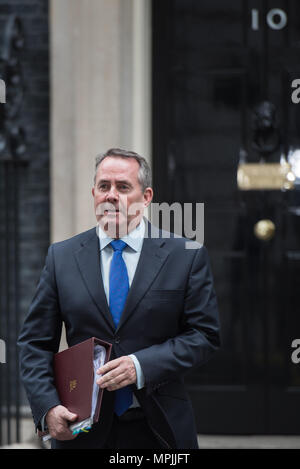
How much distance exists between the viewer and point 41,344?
2.72 metres

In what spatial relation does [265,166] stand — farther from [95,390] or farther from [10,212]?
[95,390]

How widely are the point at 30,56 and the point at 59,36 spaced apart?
1.05ft

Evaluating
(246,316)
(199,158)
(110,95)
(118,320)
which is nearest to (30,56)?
(110,95)

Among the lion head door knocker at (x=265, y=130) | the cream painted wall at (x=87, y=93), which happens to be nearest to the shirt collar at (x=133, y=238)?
the cream painted wall at (x=87, y=93)

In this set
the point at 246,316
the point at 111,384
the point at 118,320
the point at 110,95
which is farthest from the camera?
the point at 246,316

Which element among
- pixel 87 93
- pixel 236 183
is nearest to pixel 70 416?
pixel 87 93

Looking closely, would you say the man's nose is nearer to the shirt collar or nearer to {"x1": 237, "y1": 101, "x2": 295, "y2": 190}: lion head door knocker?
the shirt collar

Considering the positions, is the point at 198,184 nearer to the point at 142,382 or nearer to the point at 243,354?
the point at 243,354

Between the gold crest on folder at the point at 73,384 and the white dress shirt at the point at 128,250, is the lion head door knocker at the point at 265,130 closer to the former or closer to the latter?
the white dress shirt at the point at 128,250

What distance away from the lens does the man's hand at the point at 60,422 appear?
100 inches

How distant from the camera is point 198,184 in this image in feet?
17.6

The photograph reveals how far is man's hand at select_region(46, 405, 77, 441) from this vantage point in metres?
2.55

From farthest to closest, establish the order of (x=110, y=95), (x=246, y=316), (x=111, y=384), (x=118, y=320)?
(x=246, y=316)
(x=110, y=95)
(x=118, y=320)
(x=111, y=384)

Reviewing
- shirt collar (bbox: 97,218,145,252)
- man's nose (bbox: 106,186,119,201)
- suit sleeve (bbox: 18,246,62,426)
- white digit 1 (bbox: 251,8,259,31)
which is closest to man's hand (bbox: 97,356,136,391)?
suit sleeve (bbox: 18,246,62,426)
